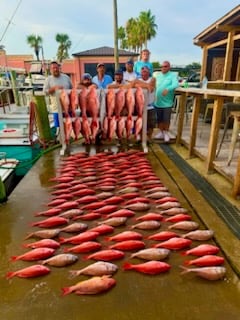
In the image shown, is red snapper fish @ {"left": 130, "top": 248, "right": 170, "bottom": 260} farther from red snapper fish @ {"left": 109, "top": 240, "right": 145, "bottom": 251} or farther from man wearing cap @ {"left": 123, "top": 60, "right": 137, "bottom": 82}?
man wearing cap @ {"left": 123, "top": 60, "right": 137, "bottom": 82}

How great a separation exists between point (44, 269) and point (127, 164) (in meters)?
2.92

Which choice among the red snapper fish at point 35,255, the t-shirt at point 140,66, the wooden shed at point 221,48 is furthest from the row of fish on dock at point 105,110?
the wooden shed at point 221,48

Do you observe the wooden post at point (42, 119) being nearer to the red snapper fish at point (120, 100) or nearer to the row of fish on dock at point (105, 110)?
the row of fish on dock at point (105, 110)

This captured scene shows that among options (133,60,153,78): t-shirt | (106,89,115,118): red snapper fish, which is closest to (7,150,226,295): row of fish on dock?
(106,89,115,118): red snapper fish

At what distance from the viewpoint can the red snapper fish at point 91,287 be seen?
1992mm

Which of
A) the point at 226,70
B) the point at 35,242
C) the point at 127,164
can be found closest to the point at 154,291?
the point at 35,242

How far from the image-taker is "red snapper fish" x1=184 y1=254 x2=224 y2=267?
2.26 meters

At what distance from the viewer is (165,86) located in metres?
6.22

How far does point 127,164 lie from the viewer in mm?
4902

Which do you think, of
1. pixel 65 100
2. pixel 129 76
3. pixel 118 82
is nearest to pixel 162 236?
pixel 65 100

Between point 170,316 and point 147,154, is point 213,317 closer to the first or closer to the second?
point 170,316

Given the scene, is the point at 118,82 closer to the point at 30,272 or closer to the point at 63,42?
the point at 30,272

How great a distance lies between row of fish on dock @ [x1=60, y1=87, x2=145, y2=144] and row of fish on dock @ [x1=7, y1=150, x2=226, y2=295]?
156 cm

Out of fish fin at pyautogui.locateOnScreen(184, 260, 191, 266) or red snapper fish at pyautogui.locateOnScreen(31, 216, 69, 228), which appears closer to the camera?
fish fin at pyautogui.locateOnScreen(184, 260, 191, 266)
